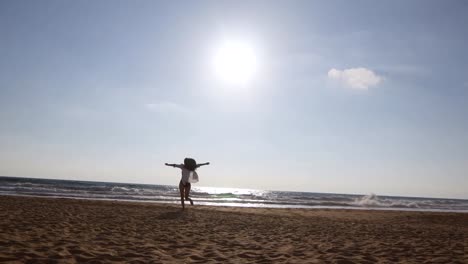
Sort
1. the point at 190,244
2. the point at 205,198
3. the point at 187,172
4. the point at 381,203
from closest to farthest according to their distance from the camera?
the point at 190,244 → the point at 187,172 → the point at 205,198 → the point at 381,203

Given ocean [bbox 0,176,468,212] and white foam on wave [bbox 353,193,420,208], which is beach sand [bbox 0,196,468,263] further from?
white foam on wave [bbox 353,193,420,208]

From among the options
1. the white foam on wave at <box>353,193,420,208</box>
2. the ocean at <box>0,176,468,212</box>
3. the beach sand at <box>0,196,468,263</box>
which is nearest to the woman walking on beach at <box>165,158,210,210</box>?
the beach sand at <box>0,196,468,263</box>

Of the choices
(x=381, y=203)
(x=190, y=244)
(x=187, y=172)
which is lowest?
(x=381, y=203)

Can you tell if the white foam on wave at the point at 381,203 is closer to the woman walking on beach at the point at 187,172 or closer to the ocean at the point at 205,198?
the ocean at the point at 205,198

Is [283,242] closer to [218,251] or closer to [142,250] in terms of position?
[218,251]

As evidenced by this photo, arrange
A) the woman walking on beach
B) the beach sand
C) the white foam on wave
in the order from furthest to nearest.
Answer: the white foam on wave → the woman walking on beach → the beach sand

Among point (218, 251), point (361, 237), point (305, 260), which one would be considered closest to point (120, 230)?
point (218, 251)

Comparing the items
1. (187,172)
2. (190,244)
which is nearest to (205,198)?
(187,172)

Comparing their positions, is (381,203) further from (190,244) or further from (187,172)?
(190,244)

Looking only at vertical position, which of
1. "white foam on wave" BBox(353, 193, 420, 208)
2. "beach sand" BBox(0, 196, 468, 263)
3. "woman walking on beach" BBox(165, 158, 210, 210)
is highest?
"woman walking on beach" BBox(165, 158, 210, 210)

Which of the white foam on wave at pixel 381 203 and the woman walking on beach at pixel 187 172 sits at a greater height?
the woman walking on beach at pixel 187 172

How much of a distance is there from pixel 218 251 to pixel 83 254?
2.39 metres

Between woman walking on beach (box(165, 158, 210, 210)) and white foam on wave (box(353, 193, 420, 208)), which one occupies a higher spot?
woman walking on beach (box(165, 158, 210, 210))

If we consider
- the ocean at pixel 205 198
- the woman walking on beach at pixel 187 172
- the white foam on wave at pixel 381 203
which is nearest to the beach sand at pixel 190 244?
the woman walking on beach at pixel 187 172
